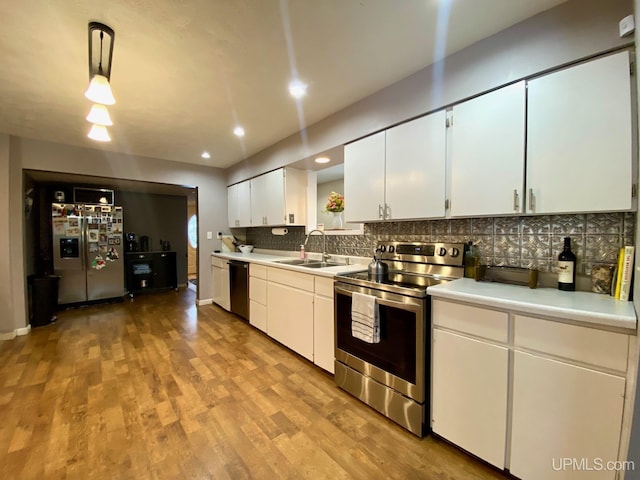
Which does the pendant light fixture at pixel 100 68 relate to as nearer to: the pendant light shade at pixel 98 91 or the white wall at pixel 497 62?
the pendant light shade at pixel 98 91

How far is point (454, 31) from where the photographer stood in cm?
158

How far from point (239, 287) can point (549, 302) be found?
332cm

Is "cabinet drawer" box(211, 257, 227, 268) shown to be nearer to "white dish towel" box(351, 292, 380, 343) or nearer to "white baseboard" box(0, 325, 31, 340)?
"white baseboard" box(0, 325, 31, 340)

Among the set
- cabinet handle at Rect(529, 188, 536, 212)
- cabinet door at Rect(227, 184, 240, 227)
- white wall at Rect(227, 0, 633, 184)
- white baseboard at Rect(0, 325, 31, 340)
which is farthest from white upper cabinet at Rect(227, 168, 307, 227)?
white baseboard at Rect(0, 325, 31, 340)

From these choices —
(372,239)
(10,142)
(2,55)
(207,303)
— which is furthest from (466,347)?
(10,142)

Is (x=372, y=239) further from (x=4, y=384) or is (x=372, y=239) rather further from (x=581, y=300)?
(x=4, y=384)

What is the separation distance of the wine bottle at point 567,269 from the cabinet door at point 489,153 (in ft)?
1.11

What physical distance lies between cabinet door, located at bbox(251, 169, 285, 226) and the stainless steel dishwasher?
0.70 metres

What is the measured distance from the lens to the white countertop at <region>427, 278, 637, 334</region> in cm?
108

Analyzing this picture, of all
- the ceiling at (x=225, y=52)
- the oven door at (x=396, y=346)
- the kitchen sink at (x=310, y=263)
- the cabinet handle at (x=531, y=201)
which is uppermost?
the ceiling at (x=225, y=52)

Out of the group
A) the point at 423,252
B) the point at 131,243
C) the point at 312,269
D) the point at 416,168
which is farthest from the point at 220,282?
the point at 416,168

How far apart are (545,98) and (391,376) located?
1.86m

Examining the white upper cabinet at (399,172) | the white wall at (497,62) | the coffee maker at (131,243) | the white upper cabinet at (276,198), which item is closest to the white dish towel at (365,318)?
the white upper cabinet at (399,172)

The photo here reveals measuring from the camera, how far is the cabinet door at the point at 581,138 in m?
1.27
